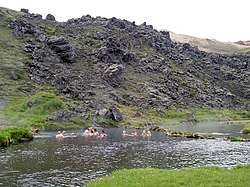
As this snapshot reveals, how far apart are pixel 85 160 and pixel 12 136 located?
40.3 m

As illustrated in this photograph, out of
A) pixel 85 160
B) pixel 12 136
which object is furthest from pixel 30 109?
pixel 85 160

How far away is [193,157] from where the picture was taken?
76812mm

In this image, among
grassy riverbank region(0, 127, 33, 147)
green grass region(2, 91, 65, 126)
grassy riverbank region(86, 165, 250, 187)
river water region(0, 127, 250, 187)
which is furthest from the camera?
green grass region(2, 91, 65, 126)

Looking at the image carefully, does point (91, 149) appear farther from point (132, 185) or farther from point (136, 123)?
point (136, 123)

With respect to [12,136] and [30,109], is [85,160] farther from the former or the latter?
[30,109]

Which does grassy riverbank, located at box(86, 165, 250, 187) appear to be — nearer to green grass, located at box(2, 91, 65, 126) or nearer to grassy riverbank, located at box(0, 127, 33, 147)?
grassy riverbank, located at box(0, 127, 33, 147)

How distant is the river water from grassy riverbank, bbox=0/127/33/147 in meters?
4.04

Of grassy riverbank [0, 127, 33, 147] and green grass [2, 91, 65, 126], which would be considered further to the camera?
green grass [2, 91, 65, 126]

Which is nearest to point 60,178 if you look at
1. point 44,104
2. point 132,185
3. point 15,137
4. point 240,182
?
point 132,185

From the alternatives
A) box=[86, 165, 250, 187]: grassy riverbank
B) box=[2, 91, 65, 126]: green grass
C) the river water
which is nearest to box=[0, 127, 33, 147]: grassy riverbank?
the river water

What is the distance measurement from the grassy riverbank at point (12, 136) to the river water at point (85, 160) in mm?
4035

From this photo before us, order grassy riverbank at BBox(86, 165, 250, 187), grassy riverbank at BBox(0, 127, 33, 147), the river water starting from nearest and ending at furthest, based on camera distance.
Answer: grassy riverbank at BBox(86, 165, 250, 187), the river water, grassy riverbank at BBox(0, 127, 33, 147)

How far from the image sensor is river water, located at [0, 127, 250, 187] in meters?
54.5

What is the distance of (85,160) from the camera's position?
71.4 meters
